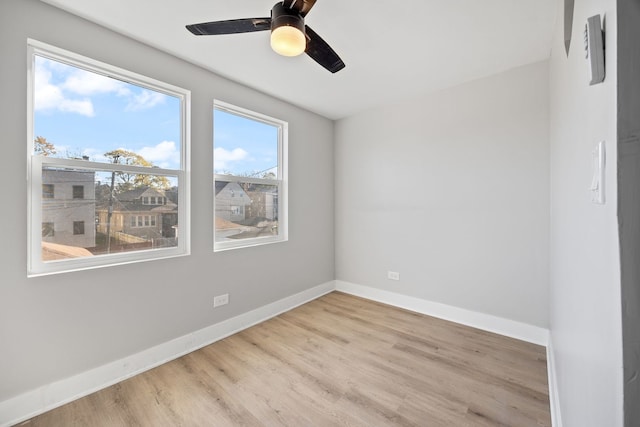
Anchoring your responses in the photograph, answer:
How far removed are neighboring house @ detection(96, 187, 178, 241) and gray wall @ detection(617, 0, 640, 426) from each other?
266 cm

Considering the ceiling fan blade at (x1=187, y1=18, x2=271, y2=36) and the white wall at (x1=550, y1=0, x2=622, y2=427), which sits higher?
the ceiling fan blade at (x1=187, y1=18, x2=271, y2=36)

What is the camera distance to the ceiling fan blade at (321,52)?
1.54 metres

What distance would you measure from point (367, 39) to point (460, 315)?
288cm

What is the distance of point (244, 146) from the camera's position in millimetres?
2967

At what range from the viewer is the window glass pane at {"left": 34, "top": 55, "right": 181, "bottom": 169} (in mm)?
1776

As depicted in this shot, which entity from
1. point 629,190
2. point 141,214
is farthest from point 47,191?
point 629,190

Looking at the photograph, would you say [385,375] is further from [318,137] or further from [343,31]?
[318,137]

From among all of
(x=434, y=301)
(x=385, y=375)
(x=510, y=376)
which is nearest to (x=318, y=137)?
(x=434, y=301)

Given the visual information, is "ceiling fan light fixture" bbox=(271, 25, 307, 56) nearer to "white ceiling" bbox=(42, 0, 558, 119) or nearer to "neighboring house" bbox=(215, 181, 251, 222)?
"white ceiling" bbox=(42, 0, 558, 119)

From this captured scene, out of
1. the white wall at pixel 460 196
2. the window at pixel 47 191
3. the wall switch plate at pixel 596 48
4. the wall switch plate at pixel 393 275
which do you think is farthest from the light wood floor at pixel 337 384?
the wall switch plate at pixel 596 48

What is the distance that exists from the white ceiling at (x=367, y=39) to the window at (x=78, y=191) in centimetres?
119

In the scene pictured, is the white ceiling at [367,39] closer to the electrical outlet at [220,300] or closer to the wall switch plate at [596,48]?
the wall switch plate at [596,48]

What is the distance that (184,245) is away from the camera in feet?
7.95

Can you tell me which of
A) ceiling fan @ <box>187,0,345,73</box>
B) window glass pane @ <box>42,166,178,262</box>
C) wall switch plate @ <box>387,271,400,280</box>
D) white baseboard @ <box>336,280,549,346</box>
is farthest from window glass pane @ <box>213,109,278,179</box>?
white baseboard @ <box>336,280,549,346</box>
